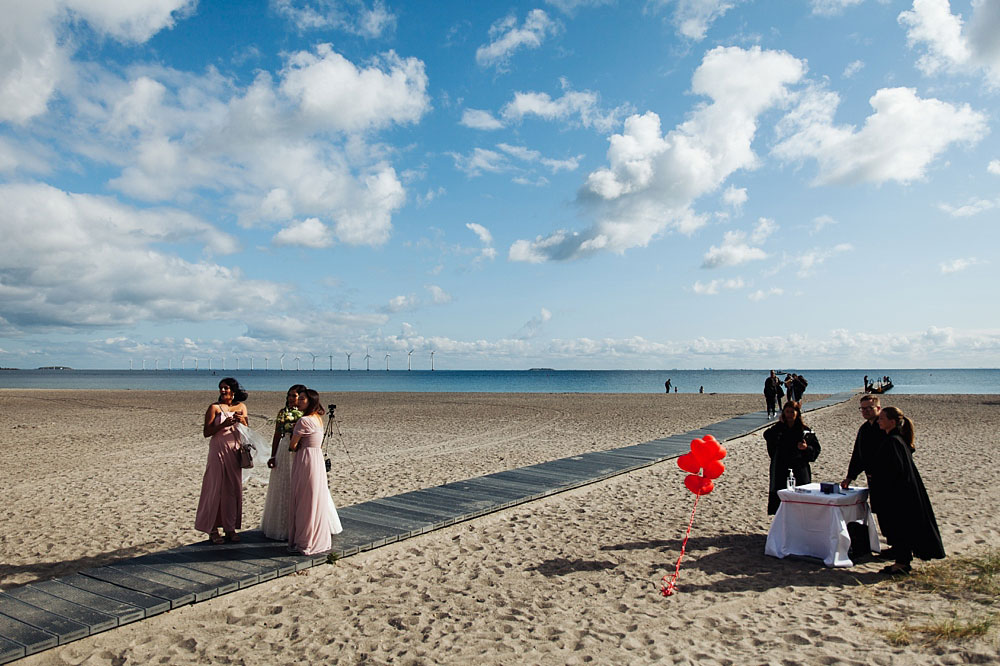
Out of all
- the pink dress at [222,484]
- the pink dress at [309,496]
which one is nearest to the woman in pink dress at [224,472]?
the pink dress at [222,484]

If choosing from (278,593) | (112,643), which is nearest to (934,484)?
(278,593)

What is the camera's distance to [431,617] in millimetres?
5332

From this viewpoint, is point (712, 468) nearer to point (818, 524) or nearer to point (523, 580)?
point (818, 524)

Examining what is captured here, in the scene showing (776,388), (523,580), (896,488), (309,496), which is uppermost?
(776,388)

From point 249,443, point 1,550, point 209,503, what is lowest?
point 1,550

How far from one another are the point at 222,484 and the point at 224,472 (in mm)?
155

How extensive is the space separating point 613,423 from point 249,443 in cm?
1785

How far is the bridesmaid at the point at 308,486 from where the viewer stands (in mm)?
6469

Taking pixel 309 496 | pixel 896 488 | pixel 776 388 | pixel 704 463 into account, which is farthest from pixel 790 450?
pixel 776 388

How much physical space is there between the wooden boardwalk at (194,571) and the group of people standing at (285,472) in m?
0.23

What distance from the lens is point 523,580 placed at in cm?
622

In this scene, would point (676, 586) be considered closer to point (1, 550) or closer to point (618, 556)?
point (618, 556)

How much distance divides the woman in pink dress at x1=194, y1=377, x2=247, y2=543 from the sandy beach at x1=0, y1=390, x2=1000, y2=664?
3.39 ft

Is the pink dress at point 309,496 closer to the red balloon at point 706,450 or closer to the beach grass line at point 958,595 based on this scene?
the red balloon at point 706,450
